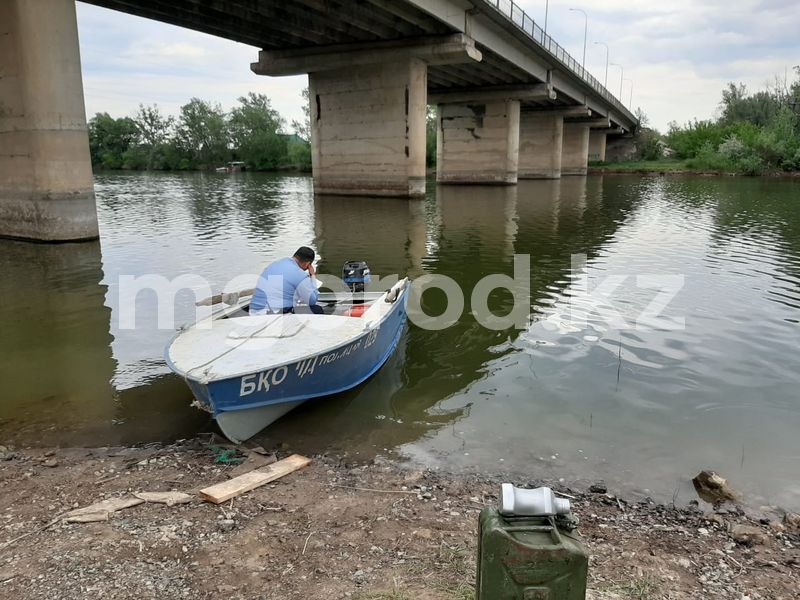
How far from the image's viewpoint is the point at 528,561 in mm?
2371

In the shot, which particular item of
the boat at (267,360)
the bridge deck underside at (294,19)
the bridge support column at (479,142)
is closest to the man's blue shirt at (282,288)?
the boat at (267,360)

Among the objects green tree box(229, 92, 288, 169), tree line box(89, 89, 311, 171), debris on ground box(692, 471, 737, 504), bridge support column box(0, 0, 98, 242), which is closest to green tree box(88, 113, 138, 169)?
tree line box(89, 89, 311, 171)

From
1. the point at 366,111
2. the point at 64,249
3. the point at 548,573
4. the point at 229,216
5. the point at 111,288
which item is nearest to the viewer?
the point at 548,573

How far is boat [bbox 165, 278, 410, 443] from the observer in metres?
5.27

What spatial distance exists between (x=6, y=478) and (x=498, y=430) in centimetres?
439

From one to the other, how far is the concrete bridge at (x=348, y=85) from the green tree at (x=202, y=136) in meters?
53.0

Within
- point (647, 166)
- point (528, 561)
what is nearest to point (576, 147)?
point (647, 166)

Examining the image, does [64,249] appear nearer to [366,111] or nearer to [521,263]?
[521,263]

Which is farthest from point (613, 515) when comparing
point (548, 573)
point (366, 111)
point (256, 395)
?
point (366, 111)

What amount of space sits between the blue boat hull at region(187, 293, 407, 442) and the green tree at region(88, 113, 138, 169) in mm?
103008

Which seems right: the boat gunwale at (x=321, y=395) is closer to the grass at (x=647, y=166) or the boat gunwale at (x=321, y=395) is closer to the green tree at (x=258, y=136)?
the grass at (x=647, y=166)

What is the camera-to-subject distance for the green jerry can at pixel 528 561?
2.37m

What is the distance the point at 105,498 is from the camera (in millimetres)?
4469

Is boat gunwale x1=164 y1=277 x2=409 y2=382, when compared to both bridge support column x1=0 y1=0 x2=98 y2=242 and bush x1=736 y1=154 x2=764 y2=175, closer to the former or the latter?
bridge support column x1=0 y1=0 x2=98 y2=242
